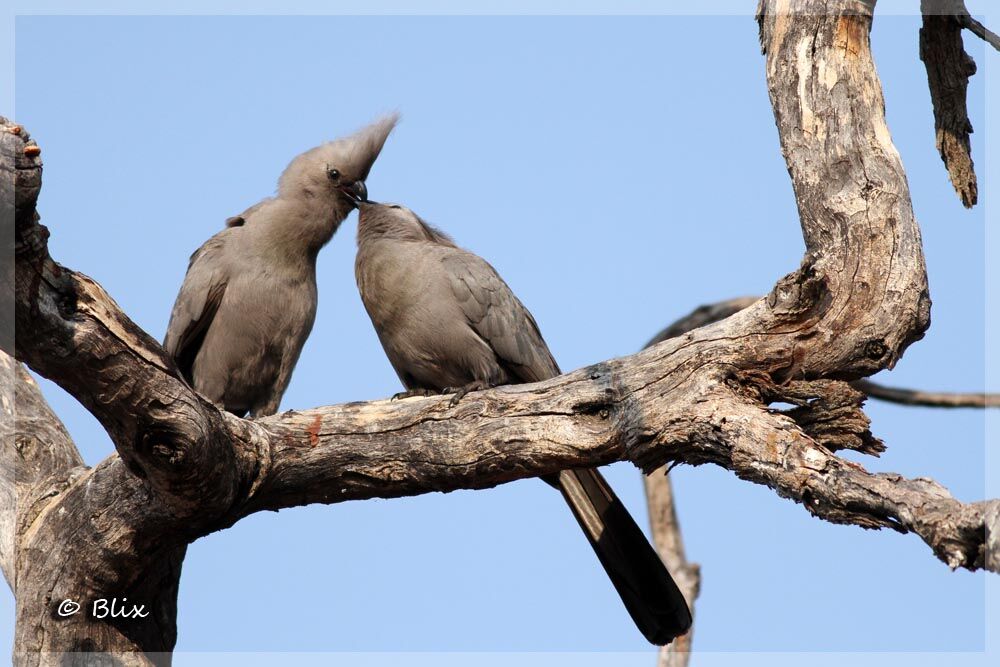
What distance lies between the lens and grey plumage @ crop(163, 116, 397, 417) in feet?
20.5

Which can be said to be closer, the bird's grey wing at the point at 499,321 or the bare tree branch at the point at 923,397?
the bird's grey wing at the point at 499,321

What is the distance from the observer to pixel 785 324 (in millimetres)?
4578

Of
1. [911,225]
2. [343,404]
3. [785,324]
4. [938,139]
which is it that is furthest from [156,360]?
[938,139]

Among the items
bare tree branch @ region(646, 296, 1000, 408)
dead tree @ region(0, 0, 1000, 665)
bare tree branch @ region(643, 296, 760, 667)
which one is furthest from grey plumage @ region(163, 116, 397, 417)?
bare tree branch @ region(646, 296, 1000, 408)

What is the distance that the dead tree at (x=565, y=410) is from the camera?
12.8ft

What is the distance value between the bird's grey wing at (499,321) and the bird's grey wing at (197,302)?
4.52 ft

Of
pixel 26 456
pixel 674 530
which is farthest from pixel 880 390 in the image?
pixel 26 456

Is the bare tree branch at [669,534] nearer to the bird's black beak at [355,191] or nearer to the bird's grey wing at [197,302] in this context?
the bird's black beak at [355,191]

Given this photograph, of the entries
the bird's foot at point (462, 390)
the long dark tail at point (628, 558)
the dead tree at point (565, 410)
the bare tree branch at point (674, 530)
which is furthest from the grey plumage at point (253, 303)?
the bare tree branch at point (674, 530)

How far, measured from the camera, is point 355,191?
22.6ft

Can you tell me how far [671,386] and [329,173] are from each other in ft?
10.6

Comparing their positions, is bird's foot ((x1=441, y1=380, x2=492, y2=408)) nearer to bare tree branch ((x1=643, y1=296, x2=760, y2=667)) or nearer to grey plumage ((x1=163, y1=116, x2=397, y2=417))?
grey plumage ((x1=163, y1=116, x2=397, y2=417))

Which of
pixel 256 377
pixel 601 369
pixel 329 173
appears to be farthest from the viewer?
pixel 329 173

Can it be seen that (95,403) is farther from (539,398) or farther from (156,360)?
(539,398)
